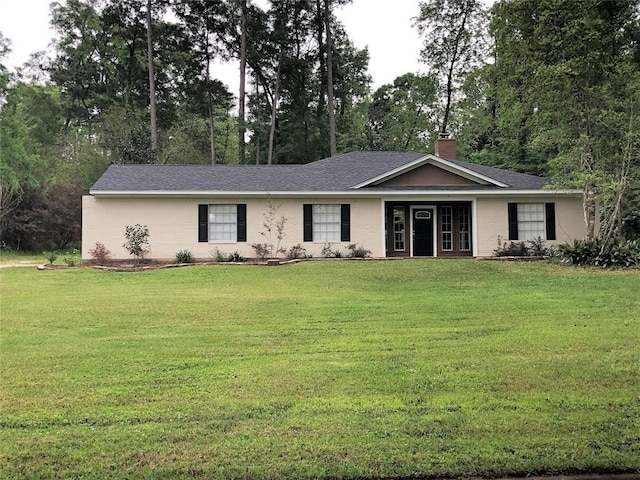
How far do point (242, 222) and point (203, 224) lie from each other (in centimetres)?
133

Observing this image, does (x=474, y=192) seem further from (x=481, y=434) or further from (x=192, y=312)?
(x=481, y=434)

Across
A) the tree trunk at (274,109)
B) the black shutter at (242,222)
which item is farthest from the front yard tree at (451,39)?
the black shutter at (242,222)

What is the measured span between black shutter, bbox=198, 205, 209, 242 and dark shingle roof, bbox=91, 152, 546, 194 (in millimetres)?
710

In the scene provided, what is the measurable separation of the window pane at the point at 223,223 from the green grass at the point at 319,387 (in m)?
8.35

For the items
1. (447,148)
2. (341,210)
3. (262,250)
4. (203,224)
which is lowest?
(262,250)

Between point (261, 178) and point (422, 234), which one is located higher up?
point (261, 178)

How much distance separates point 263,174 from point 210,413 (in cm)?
1648

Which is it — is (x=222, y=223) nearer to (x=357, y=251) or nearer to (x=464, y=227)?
(x=357, y=251)

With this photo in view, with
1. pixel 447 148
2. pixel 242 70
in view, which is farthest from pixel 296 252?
pixel 242 70

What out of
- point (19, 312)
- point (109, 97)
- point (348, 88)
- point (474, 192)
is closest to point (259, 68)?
point (348, 88)

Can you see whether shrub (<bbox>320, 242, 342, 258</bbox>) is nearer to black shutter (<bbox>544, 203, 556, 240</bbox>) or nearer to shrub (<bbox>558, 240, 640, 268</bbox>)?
shrub (<bbox>558, 240, 640, 268</bbox>)

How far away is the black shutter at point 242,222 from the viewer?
18.5 meters

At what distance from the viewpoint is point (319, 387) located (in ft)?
16.5

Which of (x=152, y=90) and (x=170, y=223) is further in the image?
(x=152, y=90)
